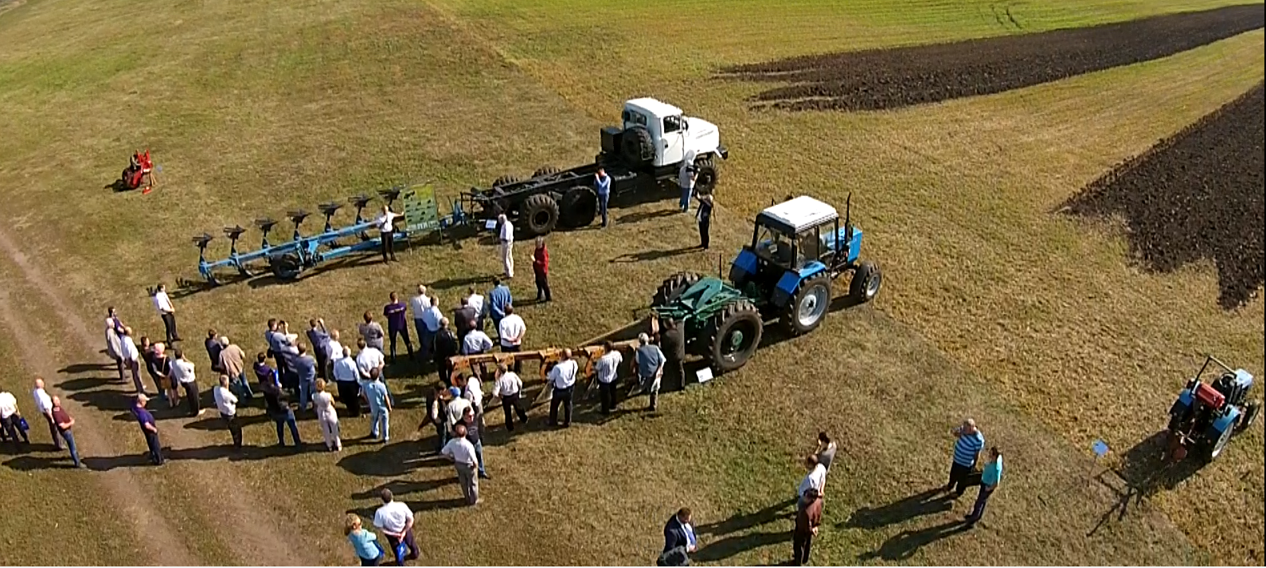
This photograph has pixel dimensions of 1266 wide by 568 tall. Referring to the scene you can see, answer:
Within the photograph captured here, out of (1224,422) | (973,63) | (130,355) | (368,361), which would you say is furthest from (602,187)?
(973,63)

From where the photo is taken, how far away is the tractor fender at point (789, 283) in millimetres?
13977

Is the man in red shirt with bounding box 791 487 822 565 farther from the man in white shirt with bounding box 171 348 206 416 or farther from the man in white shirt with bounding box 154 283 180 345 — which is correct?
the man in white shirt with bounding box 154 283 180 345

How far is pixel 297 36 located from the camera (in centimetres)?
3198

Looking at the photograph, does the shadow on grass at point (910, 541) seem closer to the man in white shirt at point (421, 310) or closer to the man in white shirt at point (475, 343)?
the man in white shirt at point (475, 343)

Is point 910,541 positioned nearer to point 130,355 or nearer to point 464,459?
point 464,459

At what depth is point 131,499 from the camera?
11.7m

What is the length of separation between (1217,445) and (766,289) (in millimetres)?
6449

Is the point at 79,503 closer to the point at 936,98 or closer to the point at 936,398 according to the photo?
the point at 936,398

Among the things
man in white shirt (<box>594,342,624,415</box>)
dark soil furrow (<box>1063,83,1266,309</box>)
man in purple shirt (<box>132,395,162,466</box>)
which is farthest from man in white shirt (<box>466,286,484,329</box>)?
dark soil furrow (<box>1063,83,1266,309</box>)

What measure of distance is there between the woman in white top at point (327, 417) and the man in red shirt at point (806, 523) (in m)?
6.13

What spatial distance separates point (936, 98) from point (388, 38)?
1836 centimetres

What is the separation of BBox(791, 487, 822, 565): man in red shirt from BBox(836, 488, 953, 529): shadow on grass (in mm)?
963

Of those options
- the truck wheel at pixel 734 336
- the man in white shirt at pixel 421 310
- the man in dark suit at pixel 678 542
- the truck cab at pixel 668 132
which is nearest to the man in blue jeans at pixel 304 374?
the man in white shirt at pixel 421 310

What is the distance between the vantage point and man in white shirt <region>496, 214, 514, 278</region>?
16.0m
